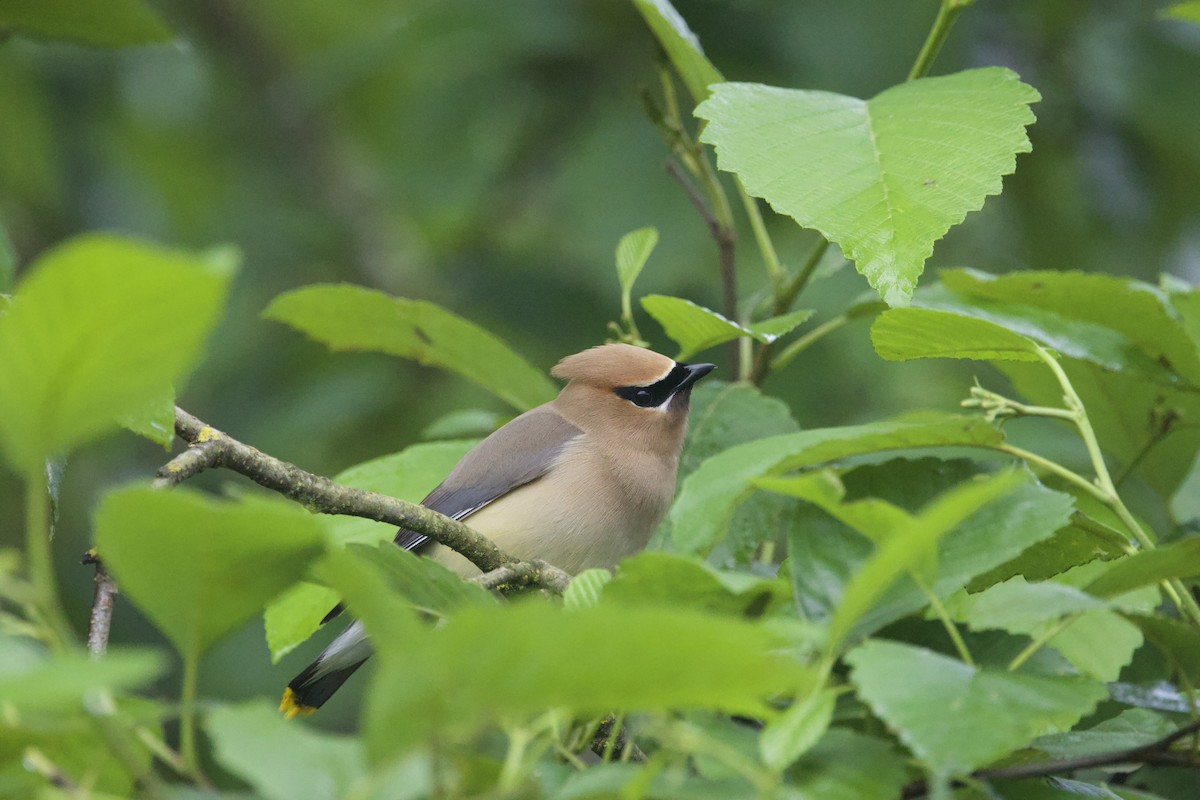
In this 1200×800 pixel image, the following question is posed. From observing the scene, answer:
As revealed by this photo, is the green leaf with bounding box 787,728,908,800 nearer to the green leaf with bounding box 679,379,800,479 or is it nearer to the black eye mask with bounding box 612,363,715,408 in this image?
the green leaf with bounding box 679,379,800,479

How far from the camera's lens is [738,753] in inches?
60.6

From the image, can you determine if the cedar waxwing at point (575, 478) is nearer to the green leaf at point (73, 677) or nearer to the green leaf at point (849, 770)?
the green leaf at point (849, 770)

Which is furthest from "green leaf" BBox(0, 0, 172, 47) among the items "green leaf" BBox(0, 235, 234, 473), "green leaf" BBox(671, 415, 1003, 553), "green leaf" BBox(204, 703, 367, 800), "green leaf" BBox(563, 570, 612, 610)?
"green leaf" BBox(204, 703, 367, 800)

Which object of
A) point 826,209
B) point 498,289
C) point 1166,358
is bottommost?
point 498,289

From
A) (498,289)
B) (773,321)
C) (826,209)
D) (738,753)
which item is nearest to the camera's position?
(738,753)

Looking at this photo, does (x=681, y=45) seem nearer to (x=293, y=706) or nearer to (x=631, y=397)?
(x=631, y=397)

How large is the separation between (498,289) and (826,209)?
433 cm

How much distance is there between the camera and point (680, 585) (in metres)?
1.73

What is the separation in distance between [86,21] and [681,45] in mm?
1517

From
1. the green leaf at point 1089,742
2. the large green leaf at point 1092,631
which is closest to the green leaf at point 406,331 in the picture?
the large green leaf at point 1092,631

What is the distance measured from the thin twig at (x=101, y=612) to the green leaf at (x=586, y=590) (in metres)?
0.63

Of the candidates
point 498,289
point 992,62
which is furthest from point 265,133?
point 992,62

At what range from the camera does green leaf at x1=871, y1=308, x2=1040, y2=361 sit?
7.77 ft

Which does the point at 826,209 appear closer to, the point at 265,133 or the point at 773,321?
the point at 773,321
